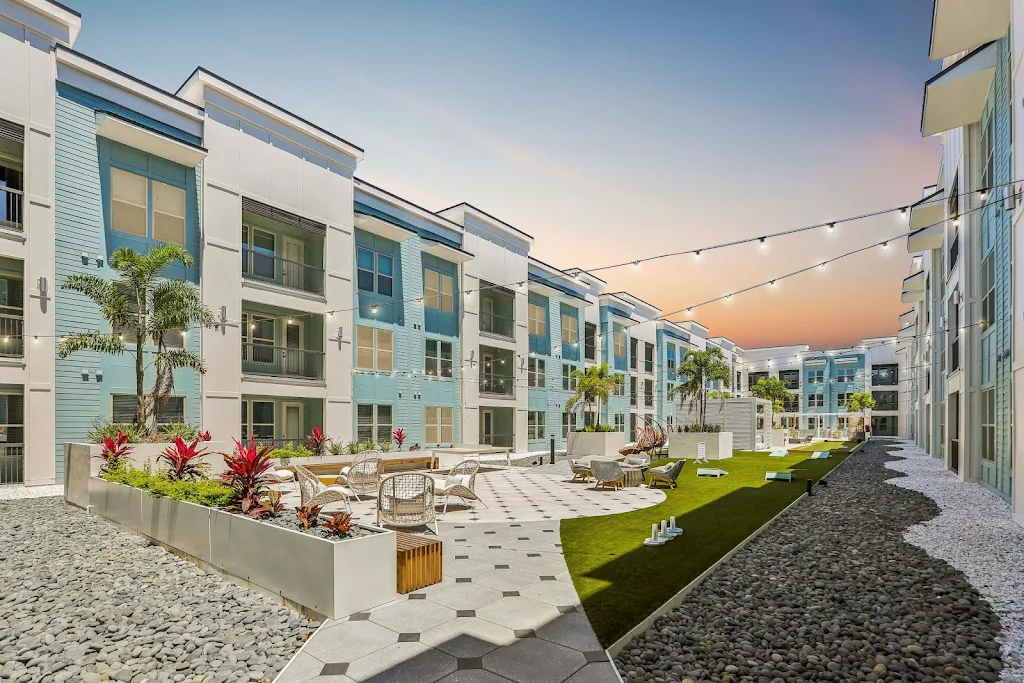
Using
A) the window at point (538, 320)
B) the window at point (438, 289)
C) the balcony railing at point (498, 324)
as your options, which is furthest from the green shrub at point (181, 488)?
the window at point (538, 320)

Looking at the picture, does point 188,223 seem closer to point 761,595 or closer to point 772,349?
point 761,595

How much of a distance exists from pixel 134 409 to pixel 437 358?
445 inches

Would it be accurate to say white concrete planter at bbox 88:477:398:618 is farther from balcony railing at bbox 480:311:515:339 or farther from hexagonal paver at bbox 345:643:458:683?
balcony railing at bbox 480:311:515:339

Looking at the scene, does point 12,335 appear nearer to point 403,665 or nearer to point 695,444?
point 403,665

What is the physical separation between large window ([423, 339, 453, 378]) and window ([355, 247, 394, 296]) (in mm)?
2972

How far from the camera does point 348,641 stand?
495 centimetres

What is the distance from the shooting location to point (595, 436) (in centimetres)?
2378

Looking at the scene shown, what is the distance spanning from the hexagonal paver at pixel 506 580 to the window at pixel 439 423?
54.0ft

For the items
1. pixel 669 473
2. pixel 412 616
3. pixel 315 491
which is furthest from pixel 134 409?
pixel 669 473

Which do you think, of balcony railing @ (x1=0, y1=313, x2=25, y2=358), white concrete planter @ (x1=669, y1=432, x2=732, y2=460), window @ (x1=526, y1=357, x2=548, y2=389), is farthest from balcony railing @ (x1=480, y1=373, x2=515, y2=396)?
balcony railing @ (x1=0, y1=313, x2=25, y2=358)

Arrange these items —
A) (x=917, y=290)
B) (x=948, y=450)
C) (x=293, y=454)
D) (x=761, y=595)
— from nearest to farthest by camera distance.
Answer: (x=761, y=595), (x=293, y=454), (x=948, y=450), (x=917, y=290)

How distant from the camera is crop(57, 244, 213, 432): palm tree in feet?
42.6

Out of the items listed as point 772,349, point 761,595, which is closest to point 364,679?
point 761,595

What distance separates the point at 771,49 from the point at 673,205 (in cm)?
386
